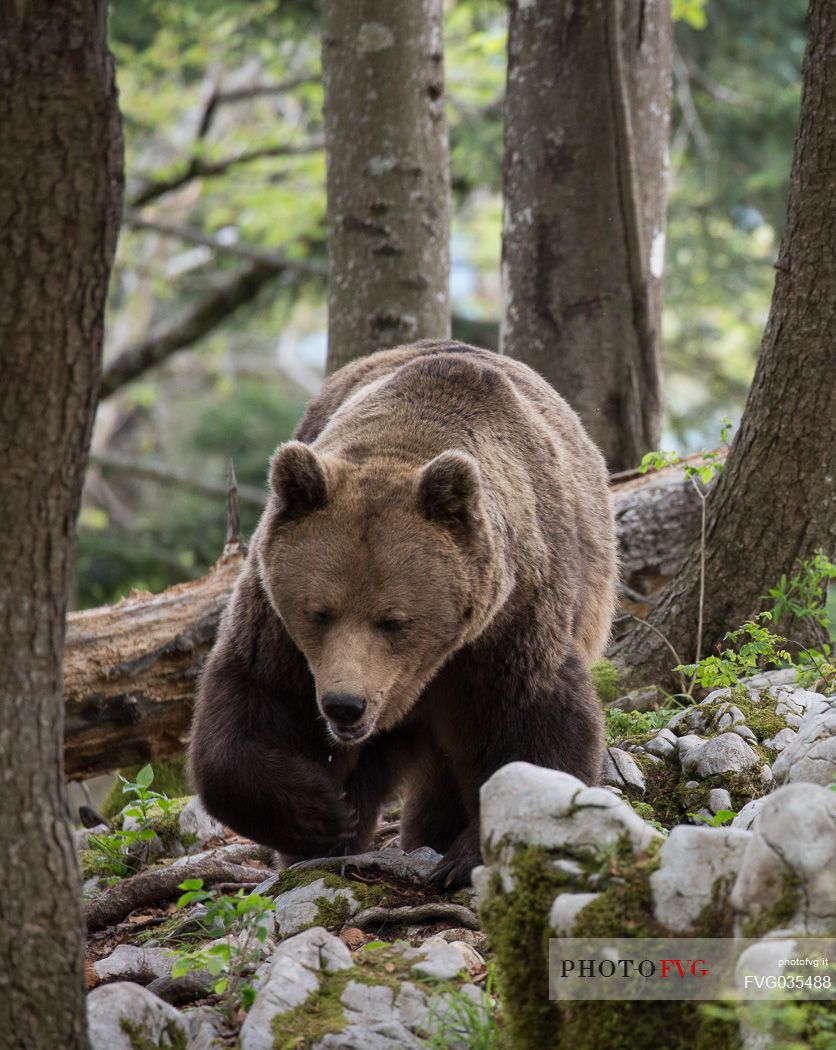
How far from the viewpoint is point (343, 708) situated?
4.35 meters

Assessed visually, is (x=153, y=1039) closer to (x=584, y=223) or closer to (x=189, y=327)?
(x=584, y=223)

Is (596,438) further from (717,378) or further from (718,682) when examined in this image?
(717,378)

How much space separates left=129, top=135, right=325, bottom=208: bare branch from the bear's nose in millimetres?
12638

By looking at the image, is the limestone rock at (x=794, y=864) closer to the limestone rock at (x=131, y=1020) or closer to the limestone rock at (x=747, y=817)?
the limestone rock at (x=747, y=817)

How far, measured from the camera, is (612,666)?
683cm

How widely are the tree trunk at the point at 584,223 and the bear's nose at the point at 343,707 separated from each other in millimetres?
4474

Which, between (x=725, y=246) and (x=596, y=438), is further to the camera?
(x=725, y=246)

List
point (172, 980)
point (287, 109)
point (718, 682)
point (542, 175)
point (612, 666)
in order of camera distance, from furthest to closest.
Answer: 1. point (287, 109)
2. point (542, 175)
3. point (612, 666)
4. point (718, 682)
5. point (172, 980)

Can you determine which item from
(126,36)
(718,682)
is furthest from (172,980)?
(126,36)

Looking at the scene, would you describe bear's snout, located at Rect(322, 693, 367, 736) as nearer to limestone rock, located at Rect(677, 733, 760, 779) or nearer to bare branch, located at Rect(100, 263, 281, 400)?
limestone rock, located at Rect(677, 733, 760, 779)

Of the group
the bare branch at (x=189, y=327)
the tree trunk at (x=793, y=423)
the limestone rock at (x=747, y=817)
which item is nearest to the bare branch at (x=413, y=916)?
the limestone rock at (x=747, y=817)

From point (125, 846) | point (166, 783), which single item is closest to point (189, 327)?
point (166, 783)

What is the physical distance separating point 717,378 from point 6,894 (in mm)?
14871

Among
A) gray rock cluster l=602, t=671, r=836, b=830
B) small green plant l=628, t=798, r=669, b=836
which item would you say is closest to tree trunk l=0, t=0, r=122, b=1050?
Answer: small green plant l=628, t=798, r=669, b=836
